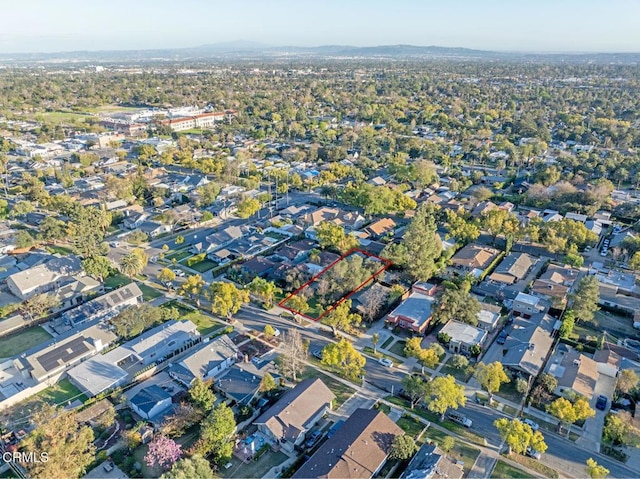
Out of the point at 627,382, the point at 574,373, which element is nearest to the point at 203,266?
the point at 574,373

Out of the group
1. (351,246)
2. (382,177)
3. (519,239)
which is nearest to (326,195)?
(382,177)

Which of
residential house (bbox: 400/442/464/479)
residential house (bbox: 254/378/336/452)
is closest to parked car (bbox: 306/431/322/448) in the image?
residential house (bbox: 254/378/336/452)

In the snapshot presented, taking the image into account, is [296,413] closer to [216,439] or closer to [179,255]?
[216,439]

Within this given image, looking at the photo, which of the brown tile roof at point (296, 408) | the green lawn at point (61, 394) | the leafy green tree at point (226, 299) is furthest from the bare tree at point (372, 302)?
the green lawn at point (61, 394)

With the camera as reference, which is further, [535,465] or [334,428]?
[334,428]

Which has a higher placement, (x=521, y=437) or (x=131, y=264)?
(x=131, y=264)

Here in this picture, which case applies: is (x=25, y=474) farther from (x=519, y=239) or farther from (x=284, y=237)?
(x=519, y=239)
